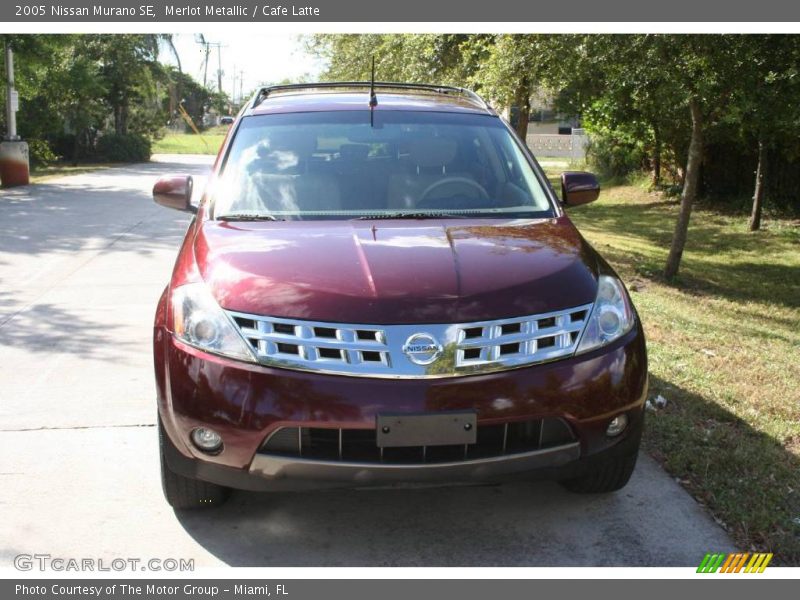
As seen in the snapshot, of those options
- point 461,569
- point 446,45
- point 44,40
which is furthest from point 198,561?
point 44,40

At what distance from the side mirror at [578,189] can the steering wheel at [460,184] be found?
1.87 feet

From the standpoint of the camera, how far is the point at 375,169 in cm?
443

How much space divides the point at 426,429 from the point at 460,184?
5.70 ft

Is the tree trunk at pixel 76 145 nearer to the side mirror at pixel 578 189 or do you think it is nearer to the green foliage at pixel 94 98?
the green foliage at pixel 94 98

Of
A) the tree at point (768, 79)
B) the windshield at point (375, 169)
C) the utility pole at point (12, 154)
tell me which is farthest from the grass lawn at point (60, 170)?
the windshield at point (375, 169)

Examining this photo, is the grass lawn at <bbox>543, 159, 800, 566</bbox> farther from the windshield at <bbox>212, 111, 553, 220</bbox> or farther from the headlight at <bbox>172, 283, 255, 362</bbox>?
the headlight at <bbox>172, 283, 255, 362</bbox>

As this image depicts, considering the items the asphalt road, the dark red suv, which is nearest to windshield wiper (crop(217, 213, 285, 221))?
the dark red suv

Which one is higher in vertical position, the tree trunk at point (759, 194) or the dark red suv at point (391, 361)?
the dark red suv at point (391, 361)

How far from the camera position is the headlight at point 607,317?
3285 millimetres

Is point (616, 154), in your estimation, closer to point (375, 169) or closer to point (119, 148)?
point (119, 148)

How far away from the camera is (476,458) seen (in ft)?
10.3

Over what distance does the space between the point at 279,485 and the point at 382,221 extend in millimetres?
1341

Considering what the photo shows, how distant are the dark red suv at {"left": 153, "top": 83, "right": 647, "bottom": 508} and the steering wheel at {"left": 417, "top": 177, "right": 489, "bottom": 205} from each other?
0.56 metres

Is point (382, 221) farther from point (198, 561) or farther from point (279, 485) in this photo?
point (198, 561)
